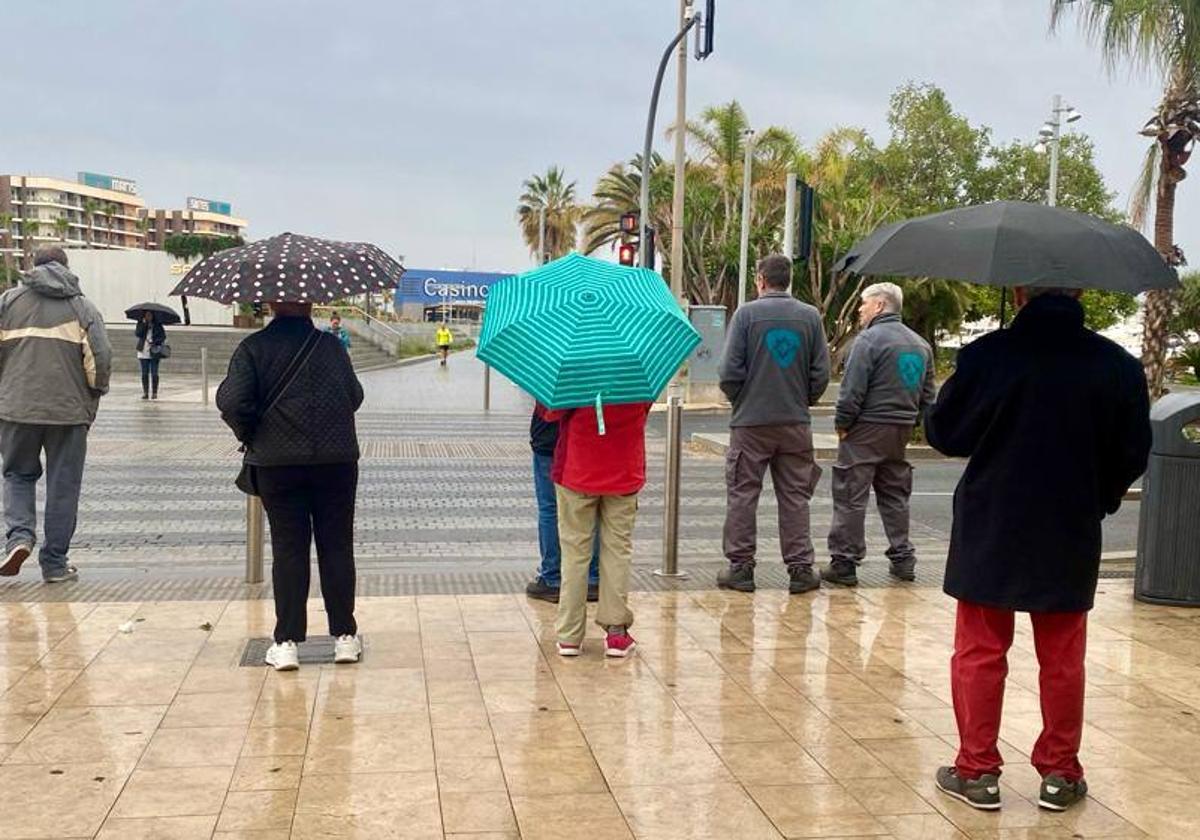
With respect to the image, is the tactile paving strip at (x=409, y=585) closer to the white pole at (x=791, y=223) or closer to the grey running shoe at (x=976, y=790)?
the grey running shoe at (x=976, y=790)

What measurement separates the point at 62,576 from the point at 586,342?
154 inches

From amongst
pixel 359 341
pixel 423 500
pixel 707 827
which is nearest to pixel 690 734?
pixel 707 827

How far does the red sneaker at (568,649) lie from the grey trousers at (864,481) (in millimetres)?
2344

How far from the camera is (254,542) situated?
24.1 ft

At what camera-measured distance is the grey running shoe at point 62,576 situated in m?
7.41

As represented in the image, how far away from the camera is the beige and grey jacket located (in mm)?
7219

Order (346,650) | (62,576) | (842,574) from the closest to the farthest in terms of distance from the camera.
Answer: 1. (346,650)
2. (62,576)
3. (842,574)

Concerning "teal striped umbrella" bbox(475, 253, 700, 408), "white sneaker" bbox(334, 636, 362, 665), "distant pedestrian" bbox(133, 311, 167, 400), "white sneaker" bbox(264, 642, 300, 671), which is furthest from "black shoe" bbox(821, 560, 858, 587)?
"distant pedestrian" bbox(133, 311, 167, 400)

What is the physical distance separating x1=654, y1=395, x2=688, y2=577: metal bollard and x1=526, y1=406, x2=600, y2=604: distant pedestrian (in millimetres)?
854

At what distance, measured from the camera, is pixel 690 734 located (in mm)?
4902

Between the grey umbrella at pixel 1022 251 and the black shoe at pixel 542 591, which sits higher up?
the grey umbrella at pixel 1022 251

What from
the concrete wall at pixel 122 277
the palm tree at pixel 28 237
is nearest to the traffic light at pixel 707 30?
the concrete wall at pixel 122 277

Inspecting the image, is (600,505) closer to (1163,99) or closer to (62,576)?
(62,576)

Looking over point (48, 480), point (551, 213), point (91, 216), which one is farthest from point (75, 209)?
point (48, 480)
